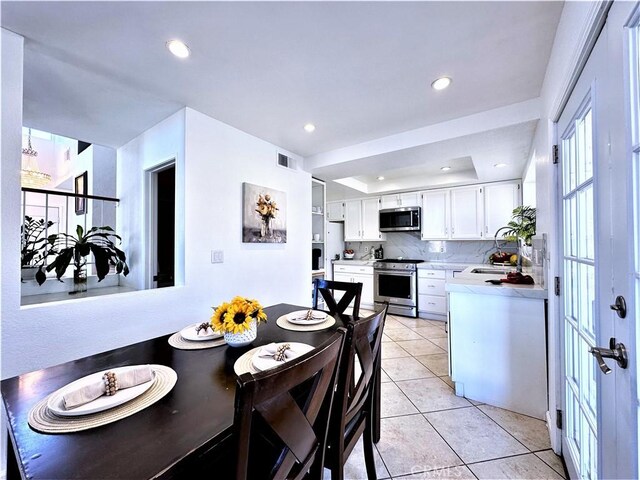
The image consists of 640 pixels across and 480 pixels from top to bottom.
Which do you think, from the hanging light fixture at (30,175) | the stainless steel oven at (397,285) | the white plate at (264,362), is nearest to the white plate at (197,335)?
the white plate at (264,362)

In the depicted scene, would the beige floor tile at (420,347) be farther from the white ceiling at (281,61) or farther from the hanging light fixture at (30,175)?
the hanging light fixture at (30,175)

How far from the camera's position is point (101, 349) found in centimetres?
178

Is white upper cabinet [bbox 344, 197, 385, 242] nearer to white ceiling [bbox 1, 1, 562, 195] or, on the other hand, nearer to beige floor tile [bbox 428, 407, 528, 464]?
white ceiling [bbox 1, 1, 562, 195]

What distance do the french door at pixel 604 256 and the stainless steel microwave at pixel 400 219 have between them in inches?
135

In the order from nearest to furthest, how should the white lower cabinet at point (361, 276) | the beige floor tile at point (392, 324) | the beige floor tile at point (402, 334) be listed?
1. the beige floor tile at point (402, 334)
2. the beige floor tile at point (392, 324)
3. the white lower cabinet at point (361, 276)

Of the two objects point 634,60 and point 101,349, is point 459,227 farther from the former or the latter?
point 101,349

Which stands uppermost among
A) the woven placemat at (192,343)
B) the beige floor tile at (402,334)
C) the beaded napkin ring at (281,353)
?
the beaded napkin ring at (281,353)

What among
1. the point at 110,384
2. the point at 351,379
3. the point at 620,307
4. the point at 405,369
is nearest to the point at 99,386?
the point at 110,384

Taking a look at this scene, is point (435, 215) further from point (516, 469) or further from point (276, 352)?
point (276, 352)

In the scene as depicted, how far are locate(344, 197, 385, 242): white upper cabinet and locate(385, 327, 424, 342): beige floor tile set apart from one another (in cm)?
201

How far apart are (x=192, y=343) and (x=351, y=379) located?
0.83 meters

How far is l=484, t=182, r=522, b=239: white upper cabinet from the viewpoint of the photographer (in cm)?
403

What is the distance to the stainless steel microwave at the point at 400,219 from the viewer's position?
4.80 metres

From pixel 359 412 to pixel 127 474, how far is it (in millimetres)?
1053
